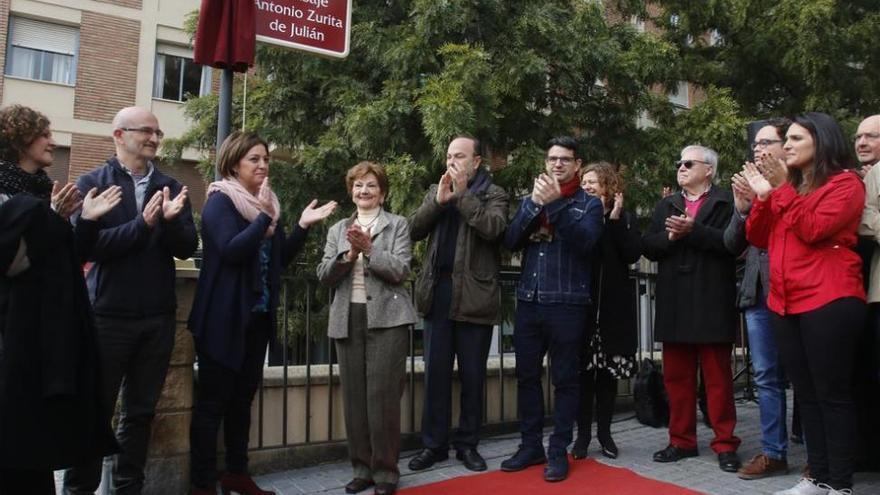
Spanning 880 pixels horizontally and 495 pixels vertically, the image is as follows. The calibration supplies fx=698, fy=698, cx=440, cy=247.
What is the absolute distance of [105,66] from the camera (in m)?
16.5

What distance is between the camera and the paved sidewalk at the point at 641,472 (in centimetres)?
399

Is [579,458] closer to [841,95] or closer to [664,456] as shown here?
[664,456]

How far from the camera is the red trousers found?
4.35 m

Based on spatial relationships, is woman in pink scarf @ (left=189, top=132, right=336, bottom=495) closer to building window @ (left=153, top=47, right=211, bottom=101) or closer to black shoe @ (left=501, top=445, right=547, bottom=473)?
black shoe @ (left=501, top=445, right=547, bottom=473)

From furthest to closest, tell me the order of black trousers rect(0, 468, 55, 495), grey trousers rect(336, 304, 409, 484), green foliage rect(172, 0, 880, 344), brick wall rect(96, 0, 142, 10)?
brick wall rect(96, 0, 142, 10) → green foliage rect(172, 0, 880, 344) → grey trousers rect(336, 304, 409, 484) → black trousers rect(0, 468, 55, 495)

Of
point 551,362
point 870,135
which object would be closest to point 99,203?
point 551,362

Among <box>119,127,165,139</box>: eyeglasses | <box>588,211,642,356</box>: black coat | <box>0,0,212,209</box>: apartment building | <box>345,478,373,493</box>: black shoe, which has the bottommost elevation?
<box>345,478,373,493</box>: black shoe

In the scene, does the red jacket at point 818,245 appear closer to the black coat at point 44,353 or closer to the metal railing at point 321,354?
the metal railing at point 321,354

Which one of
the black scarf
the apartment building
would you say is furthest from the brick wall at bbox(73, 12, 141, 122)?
the black scarf

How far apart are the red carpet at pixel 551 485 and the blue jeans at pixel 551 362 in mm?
200

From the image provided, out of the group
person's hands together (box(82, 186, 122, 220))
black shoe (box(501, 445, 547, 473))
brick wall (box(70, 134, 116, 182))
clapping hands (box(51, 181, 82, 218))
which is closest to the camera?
clapping hands (box(51, 181, 82, 218))

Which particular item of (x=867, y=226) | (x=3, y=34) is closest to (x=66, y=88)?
(x=3, y=34)

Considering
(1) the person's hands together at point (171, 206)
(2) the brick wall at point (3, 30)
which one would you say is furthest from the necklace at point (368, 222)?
(2) the brick wall at point (3, 30)

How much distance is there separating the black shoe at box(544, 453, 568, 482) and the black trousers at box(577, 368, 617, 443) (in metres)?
0.53
